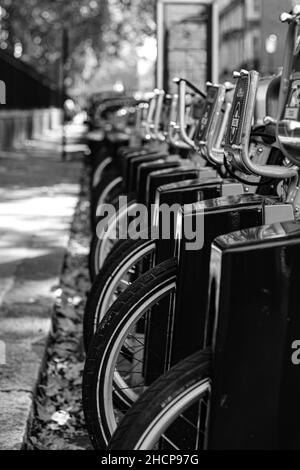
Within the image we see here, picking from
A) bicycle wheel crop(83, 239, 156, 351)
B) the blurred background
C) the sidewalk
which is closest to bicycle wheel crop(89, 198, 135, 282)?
the sidewalk

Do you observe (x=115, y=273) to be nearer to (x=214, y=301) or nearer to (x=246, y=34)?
(x=214, y=301)

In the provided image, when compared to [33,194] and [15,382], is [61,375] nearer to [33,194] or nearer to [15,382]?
[15,382]

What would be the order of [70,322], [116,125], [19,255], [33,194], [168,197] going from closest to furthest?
[168,197] → [70,322] → [19,255] → [116,125] → [33,194]

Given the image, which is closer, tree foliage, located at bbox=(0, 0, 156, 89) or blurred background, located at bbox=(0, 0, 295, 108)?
blurred background, located at bbox=(0, 0, 295, 108)

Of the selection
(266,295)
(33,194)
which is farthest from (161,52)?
(266,295)

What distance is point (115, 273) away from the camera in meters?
4.03

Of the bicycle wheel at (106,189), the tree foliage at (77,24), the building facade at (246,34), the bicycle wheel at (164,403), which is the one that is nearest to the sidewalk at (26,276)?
the bicycle wheel at (106,189)

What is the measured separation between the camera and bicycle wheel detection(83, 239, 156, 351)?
398 cm

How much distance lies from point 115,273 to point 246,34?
207 feet

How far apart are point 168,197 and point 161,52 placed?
929 centimetres

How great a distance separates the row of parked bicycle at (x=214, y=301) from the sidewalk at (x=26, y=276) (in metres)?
0.39

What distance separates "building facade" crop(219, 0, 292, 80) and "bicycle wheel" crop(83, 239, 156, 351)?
4961 cm

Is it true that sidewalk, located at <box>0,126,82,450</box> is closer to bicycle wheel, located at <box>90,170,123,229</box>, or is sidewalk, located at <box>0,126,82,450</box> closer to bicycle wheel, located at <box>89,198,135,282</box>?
bicycle wheel, located at <box>89,198,135,282</box>

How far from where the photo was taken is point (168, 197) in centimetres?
398
